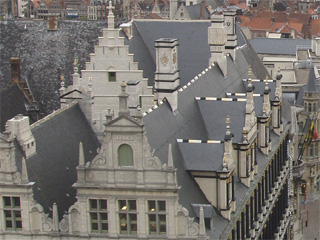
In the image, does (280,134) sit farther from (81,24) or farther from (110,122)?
(110,122)

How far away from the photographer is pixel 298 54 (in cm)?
12312

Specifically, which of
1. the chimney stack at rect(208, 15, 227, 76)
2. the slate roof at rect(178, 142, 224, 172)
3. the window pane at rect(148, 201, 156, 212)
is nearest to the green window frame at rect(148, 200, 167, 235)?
the window pane at rect(148, 201, 156, 212)

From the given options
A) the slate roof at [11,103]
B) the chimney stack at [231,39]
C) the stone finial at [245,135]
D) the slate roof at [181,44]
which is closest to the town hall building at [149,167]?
the stone finial at [245,135]

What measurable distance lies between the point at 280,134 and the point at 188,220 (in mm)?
30510

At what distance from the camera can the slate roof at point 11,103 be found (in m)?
65.4

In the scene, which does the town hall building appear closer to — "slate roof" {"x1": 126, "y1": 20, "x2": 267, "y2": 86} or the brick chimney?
the brick chimney

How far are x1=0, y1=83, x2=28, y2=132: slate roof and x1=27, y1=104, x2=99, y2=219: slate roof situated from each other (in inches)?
404

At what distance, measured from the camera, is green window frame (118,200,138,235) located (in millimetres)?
46219

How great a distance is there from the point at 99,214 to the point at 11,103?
77.0ft

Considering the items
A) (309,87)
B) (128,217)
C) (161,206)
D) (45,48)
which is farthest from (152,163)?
(309,87)

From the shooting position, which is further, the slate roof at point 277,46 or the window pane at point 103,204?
the slate roof at point 277,46

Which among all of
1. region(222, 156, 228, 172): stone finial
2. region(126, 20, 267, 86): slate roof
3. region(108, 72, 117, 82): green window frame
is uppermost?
region(126, 20, 267, 86): slate roof

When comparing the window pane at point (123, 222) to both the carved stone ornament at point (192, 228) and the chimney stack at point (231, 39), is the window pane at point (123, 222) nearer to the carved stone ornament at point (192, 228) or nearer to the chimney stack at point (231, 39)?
the carved stone ornament at point (192, 228)

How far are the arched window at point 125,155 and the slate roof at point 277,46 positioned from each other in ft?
290
